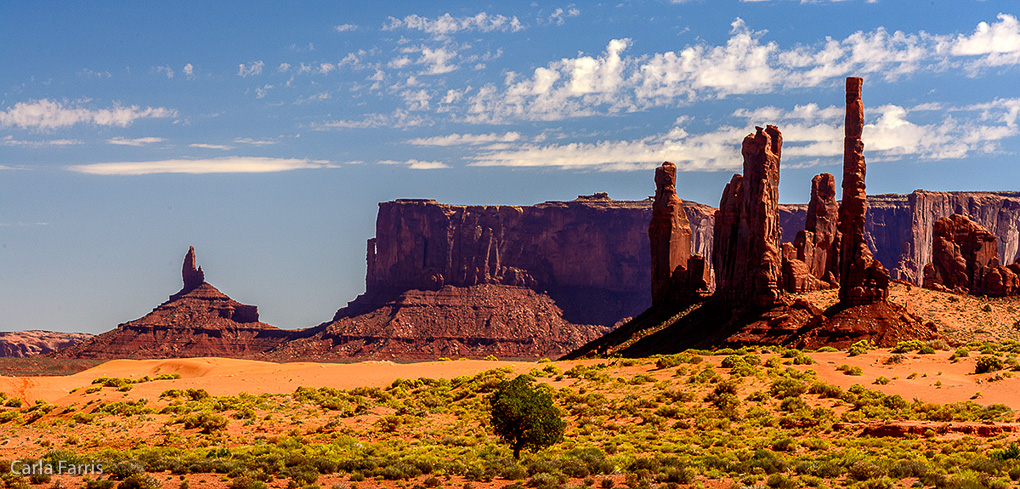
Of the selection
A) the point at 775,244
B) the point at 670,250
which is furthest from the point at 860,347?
the point at 670,250

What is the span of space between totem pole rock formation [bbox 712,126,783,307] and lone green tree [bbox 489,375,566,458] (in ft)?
124

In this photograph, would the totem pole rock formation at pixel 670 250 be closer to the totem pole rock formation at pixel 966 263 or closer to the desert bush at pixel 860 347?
the totem pole rock formation at pixel 966 263

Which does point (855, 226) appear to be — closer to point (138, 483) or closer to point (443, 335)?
point (138, 483)

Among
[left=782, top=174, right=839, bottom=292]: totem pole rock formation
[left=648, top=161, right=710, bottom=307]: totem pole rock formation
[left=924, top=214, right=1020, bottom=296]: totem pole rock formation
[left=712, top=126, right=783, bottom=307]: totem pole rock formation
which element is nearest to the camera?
[left=712, top=126, right=783, bottom=307]: totem pole rock formation

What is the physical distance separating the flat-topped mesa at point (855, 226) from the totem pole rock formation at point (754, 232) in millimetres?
4438

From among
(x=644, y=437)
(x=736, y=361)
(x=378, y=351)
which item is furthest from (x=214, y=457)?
(x=378, y=351)

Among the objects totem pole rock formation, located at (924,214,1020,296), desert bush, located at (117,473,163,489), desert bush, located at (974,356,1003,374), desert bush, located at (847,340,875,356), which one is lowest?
desert bush, located at (117,473,163,489)

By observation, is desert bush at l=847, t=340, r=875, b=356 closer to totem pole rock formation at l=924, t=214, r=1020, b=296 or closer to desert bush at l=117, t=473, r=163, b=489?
totem pole rock formation at l=924, t=214, r=1020, b=296

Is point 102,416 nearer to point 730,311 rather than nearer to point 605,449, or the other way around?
point 605,449

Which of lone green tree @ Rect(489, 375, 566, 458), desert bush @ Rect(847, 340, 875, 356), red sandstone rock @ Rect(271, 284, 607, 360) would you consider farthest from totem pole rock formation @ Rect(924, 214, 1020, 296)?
red sandstone rock @ Rect(271, 284, 607, 360)

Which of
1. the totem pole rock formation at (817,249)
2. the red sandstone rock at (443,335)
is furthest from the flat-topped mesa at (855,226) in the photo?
the red sandstone rock at (443,335)

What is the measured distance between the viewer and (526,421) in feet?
124

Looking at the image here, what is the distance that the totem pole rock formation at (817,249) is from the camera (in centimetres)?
7894

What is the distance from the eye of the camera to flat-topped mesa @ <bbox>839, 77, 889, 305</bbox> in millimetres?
67250
